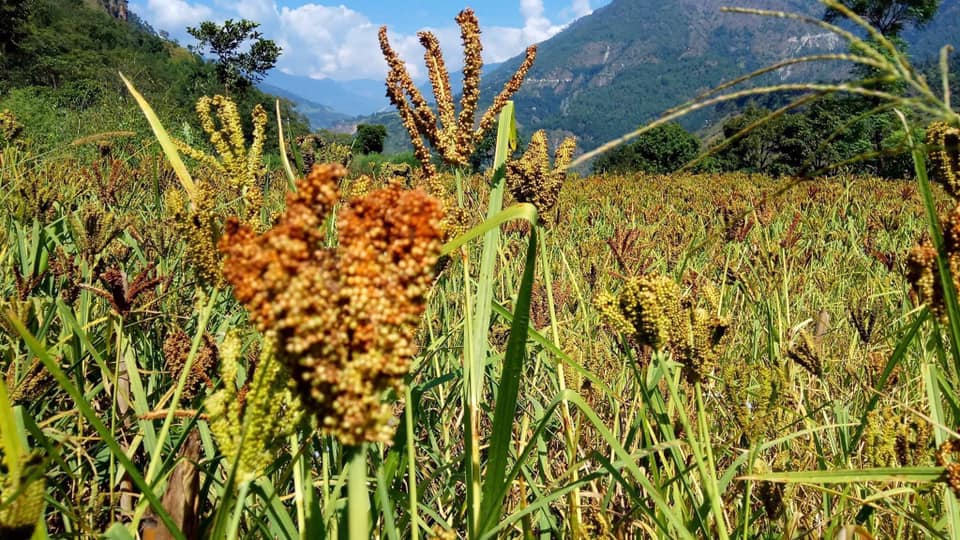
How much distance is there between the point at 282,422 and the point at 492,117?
81 cm

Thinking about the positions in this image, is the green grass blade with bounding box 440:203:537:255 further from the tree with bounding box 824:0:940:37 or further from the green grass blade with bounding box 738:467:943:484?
the tree with bounding box 824:0:940:37

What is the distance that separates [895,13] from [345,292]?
60.4 metres

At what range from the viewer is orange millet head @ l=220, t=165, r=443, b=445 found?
1.70ft

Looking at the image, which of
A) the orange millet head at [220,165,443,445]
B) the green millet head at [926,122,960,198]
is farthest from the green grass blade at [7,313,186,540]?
the green millet head at [926,122,960,198]

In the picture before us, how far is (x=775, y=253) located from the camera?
8.27 ft

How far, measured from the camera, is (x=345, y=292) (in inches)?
20.7

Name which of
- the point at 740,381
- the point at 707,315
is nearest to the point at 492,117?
the point at 707,315

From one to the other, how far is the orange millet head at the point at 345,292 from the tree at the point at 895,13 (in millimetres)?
53307

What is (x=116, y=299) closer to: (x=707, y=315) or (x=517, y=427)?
(x=707, y=315)

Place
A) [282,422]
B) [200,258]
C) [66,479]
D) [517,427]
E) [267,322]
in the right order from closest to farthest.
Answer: [267,322] < [282,422] < [200,258] < [66,479] < [517,427]

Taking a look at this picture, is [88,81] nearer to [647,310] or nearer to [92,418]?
[92,418]

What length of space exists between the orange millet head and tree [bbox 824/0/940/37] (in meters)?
53.3

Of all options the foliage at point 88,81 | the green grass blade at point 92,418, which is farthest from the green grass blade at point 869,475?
the foliage at point 88,81

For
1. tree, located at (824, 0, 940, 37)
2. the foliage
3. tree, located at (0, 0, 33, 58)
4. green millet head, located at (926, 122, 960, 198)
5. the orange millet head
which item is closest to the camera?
the orange millet head
